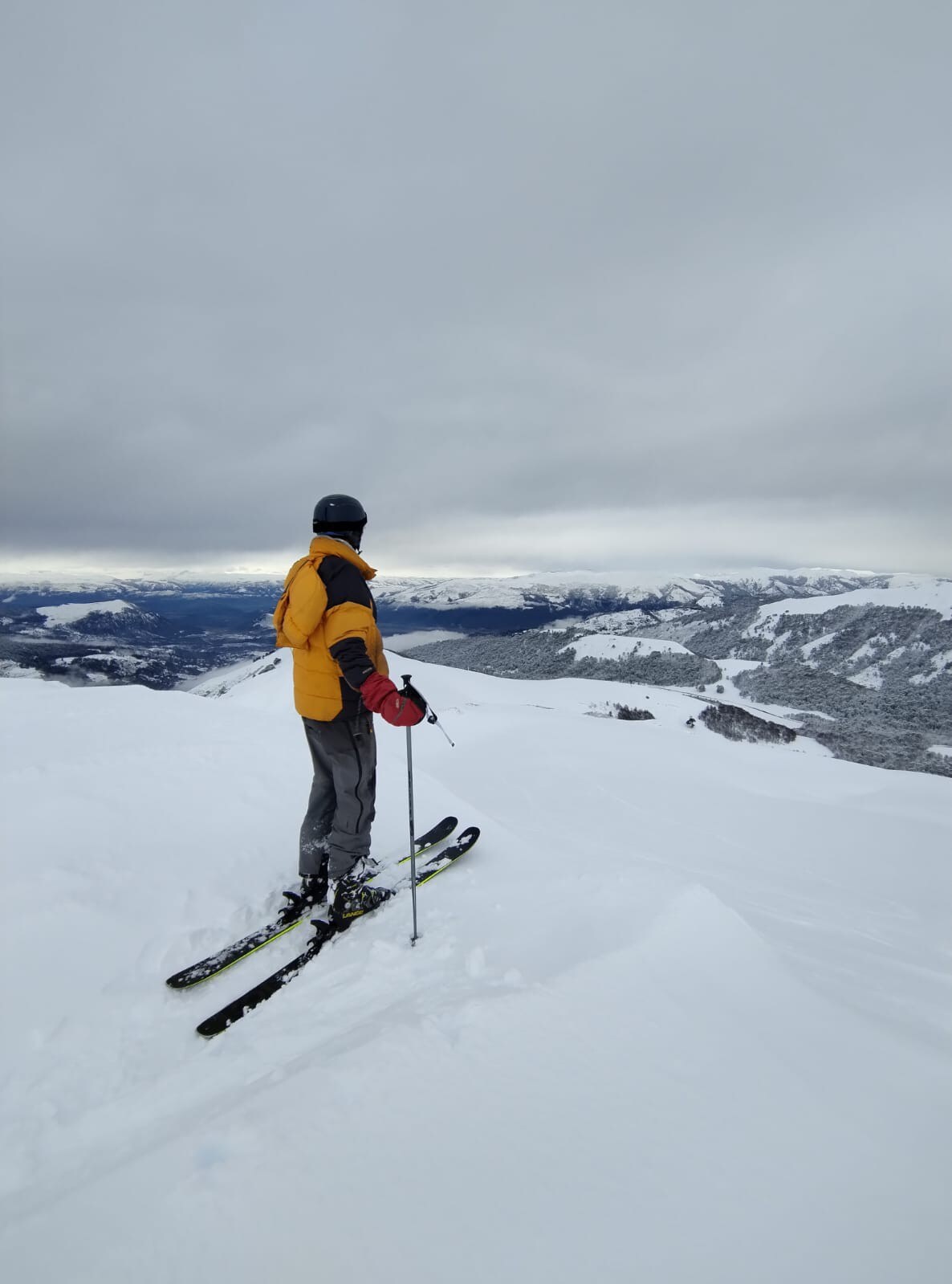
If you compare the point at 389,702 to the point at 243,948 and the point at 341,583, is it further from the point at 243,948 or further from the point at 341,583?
the point at 243,948

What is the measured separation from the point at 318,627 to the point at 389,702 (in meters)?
0.87

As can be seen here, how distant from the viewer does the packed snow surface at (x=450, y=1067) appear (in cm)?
169

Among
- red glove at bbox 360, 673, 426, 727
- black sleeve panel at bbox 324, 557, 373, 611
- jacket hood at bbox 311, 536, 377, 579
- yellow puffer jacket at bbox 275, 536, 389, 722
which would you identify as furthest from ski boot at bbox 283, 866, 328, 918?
jacket hood at bbox 311, 536, 377, 579

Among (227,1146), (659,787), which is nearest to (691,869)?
(659,787)

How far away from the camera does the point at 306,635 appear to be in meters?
4.05

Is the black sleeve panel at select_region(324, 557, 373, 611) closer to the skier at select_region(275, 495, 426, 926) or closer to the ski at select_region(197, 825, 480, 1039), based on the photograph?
the skier at select_region(275, 495, 426, 926)

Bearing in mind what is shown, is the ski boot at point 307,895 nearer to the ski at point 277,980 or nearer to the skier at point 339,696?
the skier at point 339,696

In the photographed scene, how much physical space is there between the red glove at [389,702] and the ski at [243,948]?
6.24 feet

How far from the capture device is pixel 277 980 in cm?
342

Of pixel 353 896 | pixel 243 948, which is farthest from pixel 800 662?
pixel 243 948

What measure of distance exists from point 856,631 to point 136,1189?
165056 millimetres

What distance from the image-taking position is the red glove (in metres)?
3.80

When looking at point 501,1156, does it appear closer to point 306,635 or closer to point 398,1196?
point 398,1196

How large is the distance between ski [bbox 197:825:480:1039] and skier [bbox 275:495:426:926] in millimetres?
177
